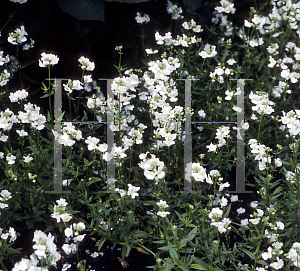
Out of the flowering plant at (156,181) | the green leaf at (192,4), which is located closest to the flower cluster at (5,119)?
the flowering plant at (156,181)

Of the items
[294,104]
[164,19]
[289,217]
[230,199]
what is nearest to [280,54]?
[294,104]

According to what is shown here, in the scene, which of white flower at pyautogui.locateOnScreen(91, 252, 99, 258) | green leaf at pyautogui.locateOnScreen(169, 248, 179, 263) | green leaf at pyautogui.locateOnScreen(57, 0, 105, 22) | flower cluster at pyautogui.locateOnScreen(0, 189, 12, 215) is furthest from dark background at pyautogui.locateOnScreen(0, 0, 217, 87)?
green leaf at pyautogui.locateOnScreen(169, 248, 179, 263)

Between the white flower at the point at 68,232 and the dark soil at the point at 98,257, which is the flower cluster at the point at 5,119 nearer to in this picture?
the dark soil at the point at 98,257

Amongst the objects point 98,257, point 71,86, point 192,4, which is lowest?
point 98,257

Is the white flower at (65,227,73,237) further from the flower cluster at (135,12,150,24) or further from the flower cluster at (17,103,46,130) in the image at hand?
the flower cluster at (135,12,150,24)

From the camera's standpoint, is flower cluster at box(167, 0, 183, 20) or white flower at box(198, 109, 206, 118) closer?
white flower at box(198, 109, 206, 118)

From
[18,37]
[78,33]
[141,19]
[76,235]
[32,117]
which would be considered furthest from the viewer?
[78,33]

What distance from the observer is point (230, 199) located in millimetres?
3943

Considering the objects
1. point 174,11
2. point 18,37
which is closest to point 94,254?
point 18,37

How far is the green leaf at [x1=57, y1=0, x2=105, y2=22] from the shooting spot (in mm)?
3867

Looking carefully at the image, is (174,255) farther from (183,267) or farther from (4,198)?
(4,198)

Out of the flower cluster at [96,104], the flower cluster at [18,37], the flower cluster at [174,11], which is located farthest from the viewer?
the flower cluster at [174,11]

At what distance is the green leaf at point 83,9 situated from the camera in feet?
12.7

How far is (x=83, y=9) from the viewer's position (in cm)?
390
